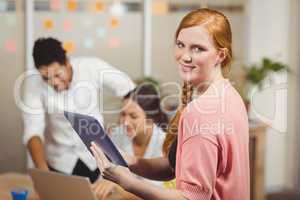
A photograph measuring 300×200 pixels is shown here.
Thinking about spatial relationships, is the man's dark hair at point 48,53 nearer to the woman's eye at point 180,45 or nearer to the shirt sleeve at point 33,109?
the shirt sleeve at point 33,109

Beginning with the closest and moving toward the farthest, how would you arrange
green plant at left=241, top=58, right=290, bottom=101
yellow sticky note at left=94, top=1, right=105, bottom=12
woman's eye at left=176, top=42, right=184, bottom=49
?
woman's eye at left=176, top=42, right=184, bottom=49
yellow sticky note at left=94, top=1, right=105, bottom=12
green plant at left=241, top=58, right=290, bottom=101

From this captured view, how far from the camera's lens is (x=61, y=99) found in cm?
246

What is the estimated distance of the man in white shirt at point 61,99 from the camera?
7.95ft

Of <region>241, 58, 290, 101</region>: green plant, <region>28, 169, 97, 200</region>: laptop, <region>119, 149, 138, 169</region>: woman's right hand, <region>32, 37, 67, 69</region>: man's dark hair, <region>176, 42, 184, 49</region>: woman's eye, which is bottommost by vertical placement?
<region>28, 169, 97, 200</region>: laptop

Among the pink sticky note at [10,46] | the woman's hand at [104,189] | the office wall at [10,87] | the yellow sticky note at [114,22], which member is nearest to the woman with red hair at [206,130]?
the woman's hand at [104,189]

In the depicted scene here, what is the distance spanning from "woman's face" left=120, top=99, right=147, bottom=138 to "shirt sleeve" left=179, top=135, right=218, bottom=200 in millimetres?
580

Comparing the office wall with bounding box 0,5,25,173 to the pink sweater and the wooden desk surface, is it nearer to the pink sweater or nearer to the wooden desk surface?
the wooden desk surface

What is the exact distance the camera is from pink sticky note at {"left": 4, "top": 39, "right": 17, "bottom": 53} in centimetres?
319

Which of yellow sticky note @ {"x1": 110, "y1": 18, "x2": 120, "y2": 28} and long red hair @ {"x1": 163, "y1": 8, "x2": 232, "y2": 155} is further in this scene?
yellow sticky note @ {"x1": 110, "y1": 18, "x2": 120, "y2": 28}

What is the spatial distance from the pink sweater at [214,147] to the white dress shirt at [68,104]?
60 cm

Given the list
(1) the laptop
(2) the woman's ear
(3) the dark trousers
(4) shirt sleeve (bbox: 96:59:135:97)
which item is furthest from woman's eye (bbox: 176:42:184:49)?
(3) the dark trousers

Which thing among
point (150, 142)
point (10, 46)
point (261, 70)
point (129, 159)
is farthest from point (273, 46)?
point (129, 159)

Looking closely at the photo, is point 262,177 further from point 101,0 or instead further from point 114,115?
point 114,115

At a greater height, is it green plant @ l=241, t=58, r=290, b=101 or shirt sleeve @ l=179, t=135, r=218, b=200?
green plant @ l=241, t=58, r=290, b=101
